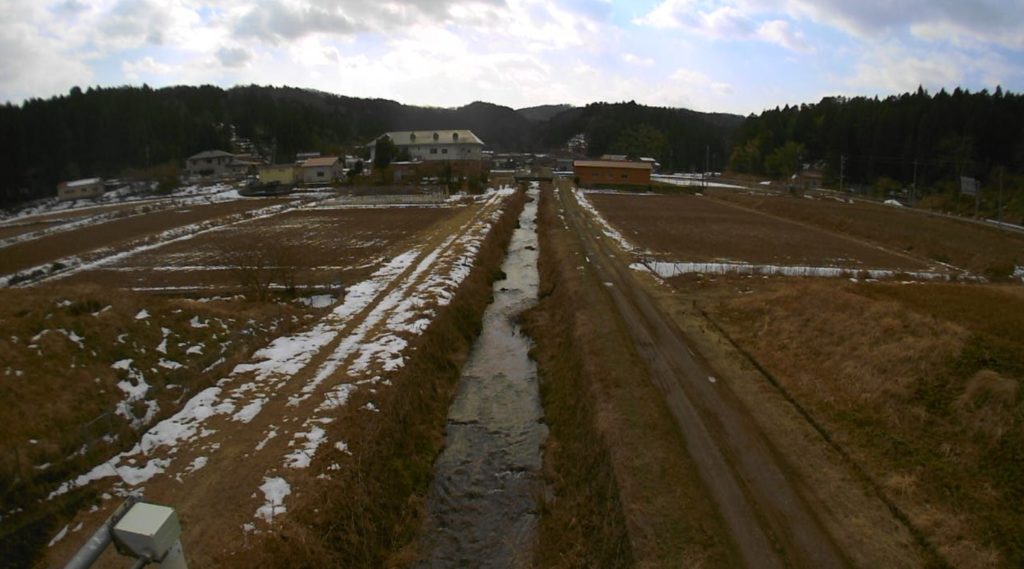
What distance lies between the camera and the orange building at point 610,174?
8494cm

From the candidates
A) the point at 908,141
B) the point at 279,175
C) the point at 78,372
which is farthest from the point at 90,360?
the point at 908,141

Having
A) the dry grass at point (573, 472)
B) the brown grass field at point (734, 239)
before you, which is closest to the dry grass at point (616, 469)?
the dry grass at point (573, 472)

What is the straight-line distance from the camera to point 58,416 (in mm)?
12820

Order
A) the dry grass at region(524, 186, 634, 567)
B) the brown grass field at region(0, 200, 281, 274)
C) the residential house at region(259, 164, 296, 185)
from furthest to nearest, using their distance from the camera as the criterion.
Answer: the residential house at region(259, 164, 296, 185) → the brown grass field at region(0, 200, 281, 274) → the dry grass at region(524, 186, 634, 567)

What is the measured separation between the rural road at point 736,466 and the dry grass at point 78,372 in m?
12.4

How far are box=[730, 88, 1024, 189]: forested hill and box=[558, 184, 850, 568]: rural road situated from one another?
61.5m

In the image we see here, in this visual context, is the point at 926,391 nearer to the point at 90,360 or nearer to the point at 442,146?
the point at 90,360

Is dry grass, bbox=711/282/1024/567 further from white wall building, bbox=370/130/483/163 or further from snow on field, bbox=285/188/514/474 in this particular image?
white wall building, bbox=370/130/483/163

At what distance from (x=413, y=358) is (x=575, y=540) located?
875 centimetres

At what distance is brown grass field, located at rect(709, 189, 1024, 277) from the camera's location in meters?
33.9

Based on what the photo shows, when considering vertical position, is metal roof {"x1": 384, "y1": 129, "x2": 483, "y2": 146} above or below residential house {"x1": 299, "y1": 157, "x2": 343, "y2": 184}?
above

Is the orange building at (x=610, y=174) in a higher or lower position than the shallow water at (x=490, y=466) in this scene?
higher

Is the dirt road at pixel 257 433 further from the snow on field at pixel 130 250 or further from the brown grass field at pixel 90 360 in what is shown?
the snow on field at pixel 130 250

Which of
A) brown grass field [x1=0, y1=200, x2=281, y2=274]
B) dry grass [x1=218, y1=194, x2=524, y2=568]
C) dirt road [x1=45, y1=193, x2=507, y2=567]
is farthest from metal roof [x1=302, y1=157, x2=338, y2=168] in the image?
dry grass [x1=218, y1=194, x2=524, y2=568]
